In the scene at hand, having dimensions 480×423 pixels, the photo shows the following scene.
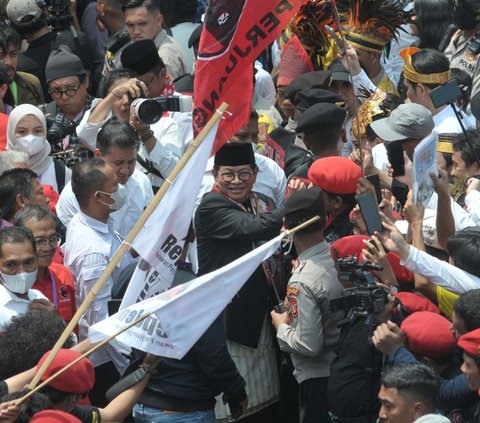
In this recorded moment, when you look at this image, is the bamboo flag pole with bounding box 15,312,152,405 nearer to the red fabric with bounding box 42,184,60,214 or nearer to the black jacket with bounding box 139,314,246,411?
the black jacket with bounding box 139,314,246,411

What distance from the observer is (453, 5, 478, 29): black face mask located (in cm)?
1028

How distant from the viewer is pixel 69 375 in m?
5.63

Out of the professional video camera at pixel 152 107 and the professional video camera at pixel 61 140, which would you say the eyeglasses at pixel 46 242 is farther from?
the professional video camera at pixel 61 140

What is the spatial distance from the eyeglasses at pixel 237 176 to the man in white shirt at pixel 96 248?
703mm

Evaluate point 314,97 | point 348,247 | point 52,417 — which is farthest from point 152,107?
point 52,417

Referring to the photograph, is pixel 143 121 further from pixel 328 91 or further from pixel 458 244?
pixel 458 244

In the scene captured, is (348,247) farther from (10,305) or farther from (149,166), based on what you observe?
(149,166)

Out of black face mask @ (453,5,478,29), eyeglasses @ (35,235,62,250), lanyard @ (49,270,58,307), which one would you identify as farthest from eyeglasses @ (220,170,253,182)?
black face mask @ (453,5,478,29)

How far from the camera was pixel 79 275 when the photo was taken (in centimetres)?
763

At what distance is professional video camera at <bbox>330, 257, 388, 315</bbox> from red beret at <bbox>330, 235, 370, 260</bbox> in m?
0.24

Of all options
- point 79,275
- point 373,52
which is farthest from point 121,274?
point 373,52

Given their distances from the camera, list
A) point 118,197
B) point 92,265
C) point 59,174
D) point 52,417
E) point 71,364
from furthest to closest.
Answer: point 59,174 < point 118,197 < point 92,265 < point 71,364 < point 52,417

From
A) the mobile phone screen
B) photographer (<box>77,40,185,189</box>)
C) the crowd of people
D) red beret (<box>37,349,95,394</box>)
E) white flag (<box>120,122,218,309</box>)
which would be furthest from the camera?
photographer (<box>77,40,185,189</box>)

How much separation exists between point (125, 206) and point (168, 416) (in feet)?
6.19
